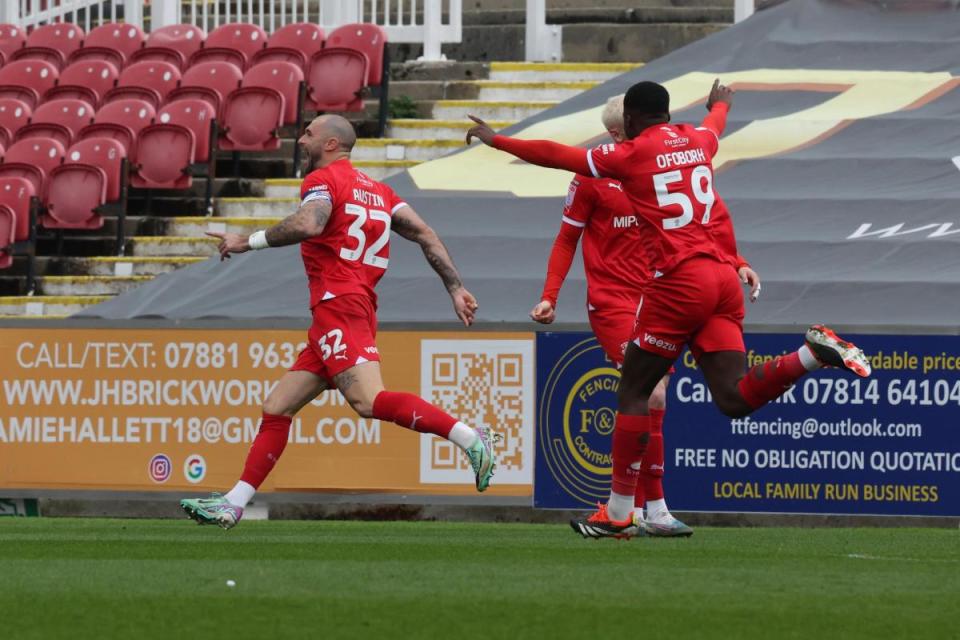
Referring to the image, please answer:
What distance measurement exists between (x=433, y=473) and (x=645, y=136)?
420 centimetres

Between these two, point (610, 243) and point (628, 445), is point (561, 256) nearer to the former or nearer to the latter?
point (610, 243)

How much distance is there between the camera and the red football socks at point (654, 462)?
938 centimetres

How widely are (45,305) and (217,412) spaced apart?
5322 millimetres

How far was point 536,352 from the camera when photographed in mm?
12156

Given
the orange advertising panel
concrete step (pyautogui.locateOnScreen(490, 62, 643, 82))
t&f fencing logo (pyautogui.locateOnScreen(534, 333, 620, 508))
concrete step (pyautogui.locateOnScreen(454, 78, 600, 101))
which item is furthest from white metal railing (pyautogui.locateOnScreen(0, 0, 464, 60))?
t&f fencing logo (pyautogui.locateOnScreen(534, 333, 620, 508))

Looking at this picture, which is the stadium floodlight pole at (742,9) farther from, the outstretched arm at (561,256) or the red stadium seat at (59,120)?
the outstretched arm at (561,256)

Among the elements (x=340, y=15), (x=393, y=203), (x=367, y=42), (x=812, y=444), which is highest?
(x=340, y=15)

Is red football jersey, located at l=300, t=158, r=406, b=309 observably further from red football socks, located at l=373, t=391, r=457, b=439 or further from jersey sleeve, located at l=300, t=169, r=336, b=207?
red football socks, located at l=373, t=391, r=457, b=439

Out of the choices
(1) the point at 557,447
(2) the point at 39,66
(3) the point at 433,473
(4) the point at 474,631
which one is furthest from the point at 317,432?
(2) the point at 39,66

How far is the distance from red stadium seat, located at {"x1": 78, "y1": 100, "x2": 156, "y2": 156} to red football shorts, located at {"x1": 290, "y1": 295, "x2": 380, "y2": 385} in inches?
398

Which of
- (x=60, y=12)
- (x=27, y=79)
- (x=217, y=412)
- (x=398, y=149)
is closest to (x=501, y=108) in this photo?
(x=398, y=149)

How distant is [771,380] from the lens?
8.30 metres

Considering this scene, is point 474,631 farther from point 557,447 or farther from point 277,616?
point 557,447

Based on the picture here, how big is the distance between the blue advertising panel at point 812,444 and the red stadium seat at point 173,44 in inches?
403
